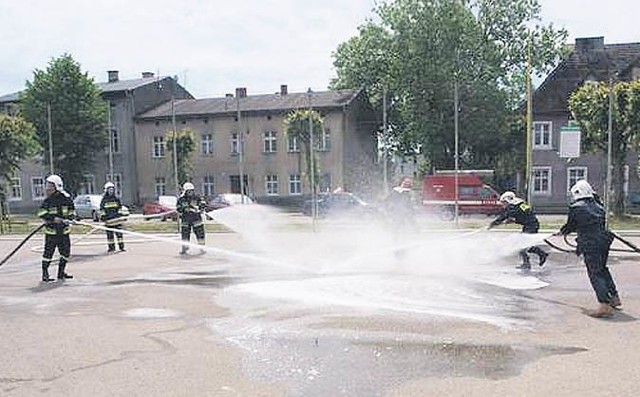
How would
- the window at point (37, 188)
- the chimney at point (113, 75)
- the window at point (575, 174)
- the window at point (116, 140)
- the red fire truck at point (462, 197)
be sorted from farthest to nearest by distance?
the chimney at point (113, 75) < the window at point (37, 188) < the window at point (116, 140) < the window at point (575, 174) < the red fire truck at point (462, 197)

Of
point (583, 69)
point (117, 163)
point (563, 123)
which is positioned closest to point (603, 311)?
point (563, 123)

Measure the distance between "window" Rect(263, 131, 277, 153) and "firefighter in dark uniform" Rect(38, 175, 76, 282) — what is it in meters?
32.5

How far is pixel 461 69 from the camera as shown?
1647 inches

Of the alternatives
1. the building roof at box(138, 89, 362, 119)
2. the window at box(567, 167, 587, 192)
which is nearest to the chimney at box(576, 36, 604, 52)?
the window at box(567, 167, 587, 192)

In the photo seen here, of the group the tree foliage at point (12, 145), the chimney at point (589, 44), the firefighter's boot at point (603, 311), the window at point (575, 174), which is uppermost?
the chimney at point (589, 44)

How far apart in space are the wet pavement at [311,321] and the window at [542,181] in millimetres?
28388

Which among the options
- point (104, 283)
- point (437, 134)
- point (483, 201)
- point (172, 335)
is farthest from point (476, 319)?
point (437, 134)

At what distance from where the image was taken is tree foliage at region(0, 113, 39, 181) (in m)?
25.2

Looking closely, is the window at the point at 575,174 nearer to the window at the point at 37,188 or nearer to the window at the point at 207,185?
the window at the point at 207,185

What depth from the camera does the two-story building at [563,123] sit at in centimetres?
3903

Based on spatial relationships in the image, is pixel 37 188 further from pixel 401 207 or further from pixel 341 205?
pixel 401 207

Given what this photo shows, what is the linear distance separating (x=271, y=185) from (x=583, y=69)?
75.3 feet

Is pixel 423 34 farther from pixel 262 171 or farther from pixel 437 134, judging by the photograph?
pixel 262 171

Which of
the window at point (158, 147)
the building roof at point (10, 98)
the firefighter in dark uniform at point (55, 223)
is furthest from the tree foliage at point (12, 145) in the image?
the building roof at point (10, 98)
